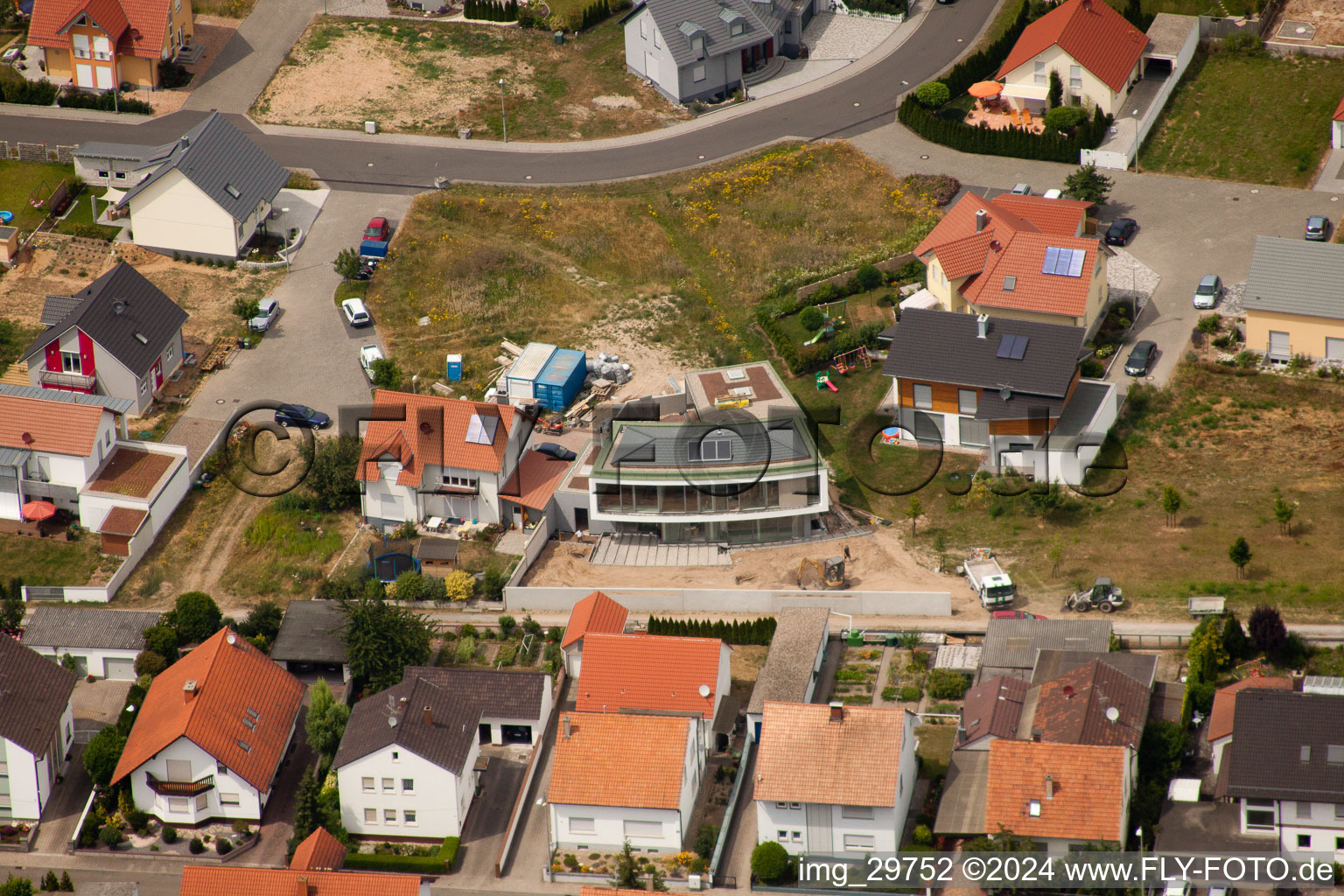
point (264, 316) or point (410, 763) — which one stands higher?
point (410, 763)

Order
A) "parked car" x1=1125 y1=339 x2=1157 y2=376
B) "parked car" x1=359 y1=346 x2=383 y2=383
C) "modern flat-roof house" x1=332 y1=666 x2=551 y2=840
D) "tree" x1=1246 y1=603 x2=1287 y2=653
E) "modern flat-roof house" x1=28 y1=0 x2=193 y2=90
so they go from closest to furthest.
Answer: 1. "modern flat-roof house" x1=332 y1=666 x2=551 y2=840
2. "tree" x1=1246 y1=603 x2=1287 y2=653
3. "parked car" x1=1125 y1=339 x2=1157 y2=376
4. "parked car" x1=359 y1=346 x2=383 y2=383
5. "modern flat-roof house" x1=28 y1=0 x2=193 y2=90

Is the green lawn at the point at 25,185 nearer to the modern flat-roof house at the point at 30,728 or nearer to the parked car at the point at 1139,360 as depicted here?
the modern flat-roof house at the point at 30,728

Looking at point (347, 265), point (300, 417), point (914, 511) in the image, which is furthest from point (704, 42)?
point (914, 511)

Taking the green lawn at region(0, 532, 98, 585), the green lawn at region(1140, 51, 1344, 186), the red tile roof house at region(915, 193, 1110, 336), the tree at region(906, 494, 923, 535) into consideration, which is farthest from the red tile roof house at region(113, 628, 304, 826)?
the green lawn at region(1140, 51, 1344, 186)

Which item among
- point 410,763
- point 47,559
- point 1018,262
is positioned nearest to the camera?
point 410,763

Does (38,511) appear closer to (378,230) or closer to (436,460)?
(436,460)

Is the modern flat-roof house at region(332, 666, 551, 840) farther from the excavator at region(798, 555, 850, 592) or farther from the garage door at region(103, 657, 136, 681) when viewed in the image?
the excavator at region(798, 555, 850, 592)
